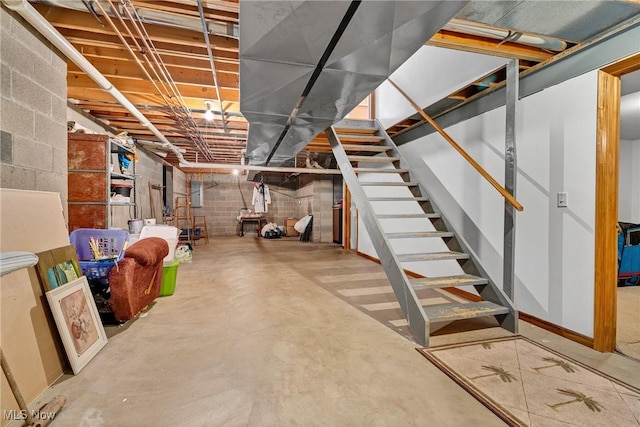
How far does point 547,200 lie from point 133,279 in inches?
135

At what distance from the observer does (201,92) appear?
3420 millimetres

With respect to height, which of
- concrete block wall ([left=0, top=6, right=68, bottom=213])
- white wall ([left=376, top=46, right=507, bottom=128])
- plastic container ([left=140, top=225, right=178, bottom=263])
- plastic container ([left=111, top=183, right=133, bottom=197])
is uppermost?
white wall ([left=376, top=46, right=507, bottom=128])

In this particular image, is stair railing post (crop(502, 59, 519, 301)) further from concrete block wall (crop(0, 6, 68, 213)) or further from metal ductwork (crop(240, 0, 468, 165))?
concrete block wall (crop(0, 6, 68, 213))

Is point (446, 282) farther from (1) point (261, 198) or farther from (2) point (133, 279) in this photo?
(1) point (261, 198)

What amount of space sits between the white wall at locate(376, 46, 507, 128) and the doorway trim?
0.77 meters

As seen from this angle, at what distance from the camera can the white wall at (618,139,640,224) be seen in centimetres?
407

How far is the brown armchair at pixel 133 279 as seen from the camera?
2.11 meters

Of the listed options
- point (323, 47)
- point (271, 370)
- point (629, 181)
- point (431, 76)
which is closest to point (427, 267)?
point (431, 76)

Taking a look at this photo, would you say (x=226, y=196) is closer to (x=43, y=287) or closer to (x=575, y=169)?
(x=43, y=287)

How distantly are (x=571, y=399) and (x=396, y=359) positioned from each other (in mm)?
885

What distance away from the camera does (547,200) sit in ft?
7.38

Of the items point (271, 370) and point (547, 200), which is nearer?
point (271, 370)

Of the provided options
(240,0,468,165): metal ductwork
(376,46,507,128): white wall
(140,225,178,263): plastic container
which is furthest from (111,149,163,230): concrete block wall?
(376,46,507,128): white wall

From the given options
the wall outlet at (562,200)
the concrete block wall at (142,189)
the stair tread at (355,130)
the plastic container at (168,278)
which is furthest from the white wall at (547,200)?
the concrete block wall at (142,189)
